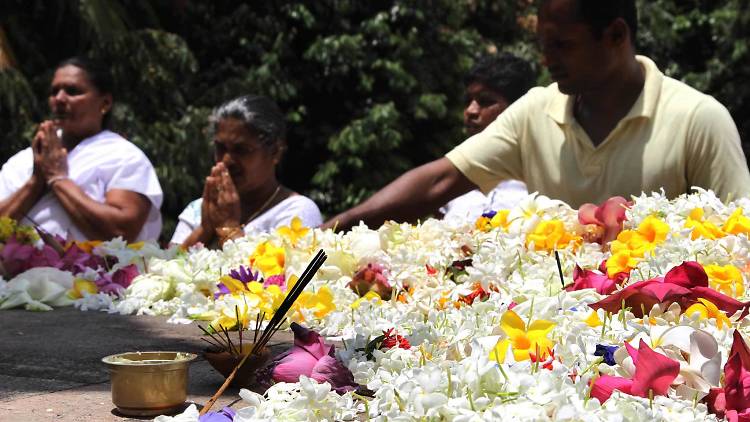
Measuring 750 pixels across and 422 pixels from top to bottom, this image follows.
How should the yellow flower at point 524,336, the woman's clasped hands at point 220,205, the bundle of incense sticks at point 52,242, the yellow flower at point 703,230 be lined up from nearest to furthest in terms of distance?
the yellow flower at point 524,336
the yellow flower at point 703,230
the bundle of incense sticks at point 52,242
the woman's clasped hands at point 220,205

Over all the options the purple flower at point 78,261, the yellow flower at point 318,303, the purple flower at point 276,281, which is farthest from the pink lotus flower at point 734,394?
the purple flower at point 78,261

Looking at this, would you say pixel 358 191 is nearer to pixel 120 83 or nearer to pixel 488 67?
pixel 120 83

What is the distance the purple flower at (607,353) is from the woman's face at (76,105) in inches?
135

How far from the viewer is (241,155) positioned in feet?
14.4

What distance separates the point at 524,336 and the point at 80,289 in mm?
1743

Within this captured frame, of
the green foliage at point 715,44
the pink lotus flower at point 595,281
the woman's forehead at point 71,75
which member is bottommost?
the green foliage at point 715,44

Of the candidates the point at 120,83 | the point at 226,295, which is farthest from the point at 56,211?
the point at 120,83

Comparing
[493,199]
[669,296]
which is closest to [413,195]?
[493,199]

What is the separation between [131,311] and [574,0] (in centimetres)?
158

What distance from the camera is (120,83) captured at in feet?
33.5

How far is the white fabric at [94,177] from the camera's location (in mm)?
4238

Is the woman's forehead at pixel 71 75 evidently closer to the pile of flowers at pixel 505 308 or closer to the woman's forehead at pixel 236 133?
the woman's forehead at pixel 236 133

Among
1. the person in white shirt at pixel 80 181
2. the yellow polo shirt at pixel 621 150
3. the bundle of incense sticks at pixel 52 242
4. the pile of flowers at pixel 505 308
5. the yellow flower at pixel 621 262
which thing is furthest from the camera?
the person in white shirt at pixel 80 181

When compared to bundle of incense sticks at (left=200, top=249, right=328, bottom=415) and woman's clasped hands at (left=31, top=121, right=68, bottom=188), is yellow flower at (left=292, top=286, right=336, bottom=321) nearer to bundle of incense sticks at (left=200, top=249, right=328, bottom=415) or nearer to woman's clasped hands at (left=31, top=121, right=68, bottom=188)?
bundle of incense sticks at (left=200, top=249, right=328, bottom=415)
